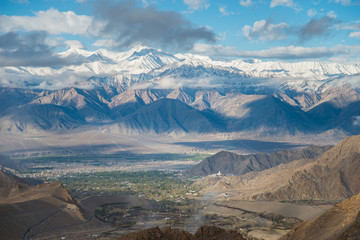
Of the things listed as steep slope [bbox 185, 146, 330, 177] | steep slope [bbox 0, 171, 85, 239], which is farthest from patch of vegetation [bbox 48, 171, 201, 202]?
steep slope [bbox 0, 171, 85, 239]

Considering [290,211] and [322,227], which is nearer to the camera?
[322,227]

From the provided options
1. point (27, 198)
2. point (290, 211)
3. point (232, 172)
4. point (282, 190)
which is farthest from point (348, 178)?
point (27, 198)

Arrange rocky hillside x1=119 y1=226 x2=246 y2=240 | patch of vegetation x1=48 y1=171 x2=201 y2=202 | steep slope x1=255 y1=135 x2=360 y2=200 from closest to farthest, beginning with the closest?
rocky hillside x1=119 y1=226 x2=246 y2=240 < steep slope x1=255 y1=135 x2=360 y2=200 < patch of vegetation x1=48 y1=171 x2=201 y2=202

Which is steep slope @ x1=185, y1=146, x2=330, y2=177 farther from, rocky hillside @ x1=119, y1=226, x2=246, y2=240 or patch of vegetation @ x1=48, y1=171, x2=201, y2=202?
rocky hillside @ x1=119, y1=226, x2=246, y2=240

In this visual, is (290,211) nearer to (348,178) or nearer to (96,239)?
(348,178)

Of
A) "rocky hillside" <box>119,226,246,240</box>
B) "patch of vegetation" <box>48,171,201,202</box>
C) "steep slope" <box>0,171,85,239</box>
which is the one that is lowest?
"patch of vegetation" <box>48,171,201,202</box>
